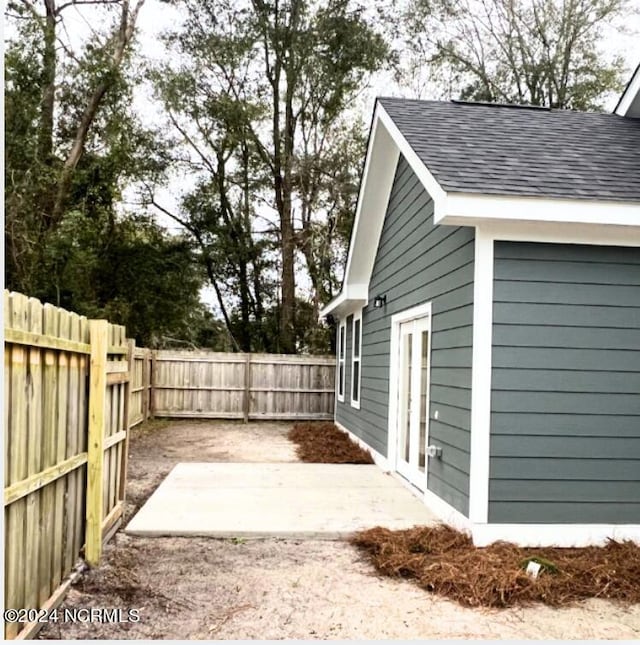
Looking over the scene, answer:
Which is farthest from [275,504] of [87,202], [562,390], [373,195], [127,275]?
[127,275]

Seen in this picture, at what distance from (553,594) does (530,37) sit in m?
17.9

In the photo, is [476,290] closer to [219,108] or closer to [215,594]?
[215,594]

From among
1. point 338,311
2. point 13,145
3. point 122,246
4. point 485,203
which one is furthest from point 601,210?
point 122,246

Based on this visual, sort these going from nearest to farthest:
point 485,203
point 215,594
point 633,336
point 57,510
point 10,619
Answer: point 10,619 → point 57,510 → point 215,594 → point 485,203 → point 633,336

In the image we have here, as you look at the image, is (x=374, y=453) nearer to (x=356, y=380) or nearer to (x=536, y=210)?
(x=356, y=380)

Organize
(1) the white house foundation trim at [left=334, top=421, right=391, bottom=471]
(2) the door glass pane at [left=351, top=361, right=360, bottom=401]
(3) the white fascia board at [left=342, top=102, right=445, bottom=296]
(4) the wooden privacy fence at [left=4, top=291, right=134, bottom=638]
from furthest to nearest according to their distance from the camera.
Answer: (2) the door glass pane at [left=351, top=361, right=360, bottom=401] < (1) the white house foundation trim at [left=334, top=421, right=391, bottom=471] < (3) the white fascia board at [left=342, top=102, right=445, bottom=296] < (4) the wooden privacy fence at [left=4, top=291, right=134, bottom=638]

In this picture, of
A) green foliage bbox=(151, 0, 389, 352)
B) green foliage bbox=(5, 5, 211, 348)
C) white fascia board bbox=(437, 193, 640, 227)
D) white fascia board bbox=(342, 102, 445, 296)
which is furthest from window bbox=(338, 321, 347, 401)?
white fascia board bbox=(437, 193, 640, 227)

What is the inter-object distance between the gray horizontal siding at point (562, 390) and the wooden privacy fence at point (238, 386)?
31.8 feet

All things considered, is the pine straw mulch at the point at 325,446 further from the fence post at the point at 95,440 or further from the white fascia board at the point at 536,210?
the white fascia board at the point at 536,210

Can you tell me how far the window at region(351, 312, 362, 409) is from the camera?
34.9ft

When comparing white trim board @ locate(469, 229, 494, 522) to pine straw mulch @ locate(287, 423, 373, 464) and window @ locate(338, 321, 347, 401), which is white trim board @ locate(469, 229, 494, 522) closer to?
pine straw mulch @ locate(287, 423, 373, 464)

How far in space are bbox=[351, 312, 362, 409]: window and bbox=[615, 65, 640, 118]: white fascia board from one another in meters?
4.85

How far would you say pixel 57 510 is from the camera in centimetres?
349

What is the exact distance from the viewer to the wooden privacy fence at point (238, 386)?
1386cm
